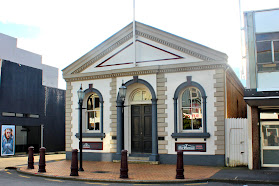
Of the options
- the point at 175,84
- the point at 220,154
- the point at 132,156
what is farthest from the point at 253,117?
the point at 132,156

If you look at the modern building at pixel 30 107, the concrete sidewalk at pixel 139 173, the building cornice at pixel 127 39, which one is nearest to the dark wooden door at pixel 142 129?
the concrete sidewalk at pixel 139 173

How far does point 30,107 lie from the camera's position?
26438 mm

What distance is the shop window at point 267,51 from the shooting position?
13836mm

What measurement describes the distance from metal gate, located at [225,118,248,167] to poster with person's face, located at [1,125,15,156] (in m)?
15.7

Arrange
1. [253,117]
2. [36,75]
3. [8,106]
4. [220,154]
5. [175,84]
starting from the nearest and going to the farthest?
[253,117], [220,154], [175,84], [8,106], [36,75]

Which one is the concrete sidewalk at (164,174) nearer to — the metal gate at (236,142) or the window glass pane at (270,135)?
the metal gate at (236,142)

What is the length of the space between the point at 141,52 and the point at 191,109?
403cm

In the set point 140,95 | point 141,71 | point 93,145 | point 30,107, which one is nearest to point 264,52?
point 141,71

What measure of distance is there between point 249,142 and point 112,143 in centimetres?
713

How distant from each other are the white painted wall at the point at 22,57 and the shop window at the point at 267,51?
2854cm

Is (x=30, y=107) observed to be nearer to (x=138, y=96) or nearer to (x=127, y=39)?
(x=138, y=96)

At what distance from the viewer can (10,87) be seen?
2458 cm

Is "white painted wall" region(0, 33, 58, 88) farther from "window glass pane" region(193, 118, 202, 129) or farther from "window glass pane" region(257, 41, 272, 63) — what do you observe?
"window glass pane" region(257, 41, 272, 63)

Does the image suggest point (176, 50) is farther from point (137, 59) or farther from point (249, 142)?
point (249, 142)
